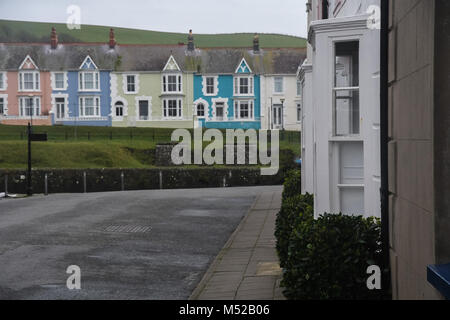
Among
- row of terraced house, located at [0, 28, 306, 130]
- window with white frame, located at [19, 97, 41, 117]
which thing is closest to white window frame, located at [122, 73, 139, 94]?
row of terraced house, located at [0, 28, 306, 130]

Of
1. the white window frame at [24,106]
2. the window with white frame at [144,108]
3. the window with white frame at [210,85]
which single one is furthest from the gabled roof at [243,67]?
the white window frame at [24,106]

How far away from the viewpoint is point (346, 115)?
25.3ft

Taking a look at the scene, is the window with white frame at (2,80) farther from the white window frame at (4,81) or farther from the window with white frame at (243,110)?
the window with white frame at (243,110)

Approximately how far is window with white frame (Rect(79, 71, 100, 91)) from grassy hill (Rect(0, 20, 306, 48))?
65.9 metres

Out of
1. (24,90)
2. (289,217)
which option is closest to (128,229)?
(289,217)

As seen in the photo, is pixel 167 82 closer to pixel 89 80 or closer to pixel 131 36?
pixel 89 80

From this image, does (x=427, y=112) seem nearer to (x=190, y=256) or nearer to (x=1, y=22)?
(x=190, y=256)

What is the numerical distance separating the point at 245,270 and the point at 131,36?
5179 inches

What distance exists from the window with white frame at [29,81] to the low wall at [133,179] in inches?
1178

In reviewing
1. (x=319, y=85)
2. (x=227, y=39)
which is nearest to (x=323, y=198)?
(x=319, y=85)

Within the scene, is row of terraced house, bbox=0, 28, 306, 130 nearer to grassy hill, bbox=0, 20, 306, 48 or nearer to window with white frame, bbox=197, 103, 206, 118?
window with white frame, bbox=197, 103, 206, 118

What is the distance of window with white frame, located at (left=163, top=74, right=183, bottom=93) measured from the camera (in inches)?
2452

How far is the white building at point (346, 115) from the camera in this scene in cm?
737

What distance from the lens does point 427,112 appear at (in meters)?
4.74
